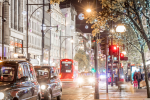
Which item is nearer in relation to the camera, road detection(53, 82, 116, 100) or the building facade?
road detection(53, 82, 116, 100)

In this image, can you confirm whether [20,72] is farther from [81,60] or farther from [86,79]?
[81,60]

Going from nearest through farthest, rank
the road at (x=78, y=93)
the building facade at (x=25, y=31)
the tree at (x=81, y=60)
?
the road at (x=78, y=93) < the building facade at (x=25, y=31) < the tree at (x=81, y=60)

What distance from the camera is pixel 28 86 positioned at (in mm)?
9953

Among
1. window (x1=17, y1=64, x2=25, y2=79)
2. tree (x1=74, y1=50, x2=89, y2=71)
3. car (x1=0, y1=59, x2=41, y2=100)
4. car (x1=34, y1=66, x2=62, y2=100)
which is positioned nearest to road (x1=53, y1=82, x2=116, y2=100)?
car (x1=34, y1=66, x2=62, y2=100)

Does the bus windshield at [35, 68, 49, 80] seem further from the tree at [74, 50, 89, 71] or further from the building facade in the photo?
the tree at [74, 50, 89, 71]

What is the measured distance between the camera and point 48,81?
1572 centimetres

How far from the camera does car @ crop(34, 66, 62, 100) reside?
49.8ft

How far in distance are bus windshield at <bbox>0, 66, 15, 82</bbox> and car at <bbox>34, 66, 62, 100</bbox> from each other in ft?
17.9

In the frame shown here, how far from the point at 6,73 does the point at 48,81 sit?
20.2 feet

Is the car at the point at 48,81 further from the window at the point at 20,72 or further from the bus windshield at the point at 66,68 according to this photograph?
the bus windshield at the point at 66,68

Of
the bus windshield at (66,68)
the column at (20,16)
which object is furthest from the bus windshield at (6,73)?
the column at (20,16)

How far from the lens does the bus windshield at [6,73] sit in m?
9.43

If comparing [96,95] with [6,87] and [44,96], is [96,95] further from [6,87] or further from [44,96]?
[6,87]

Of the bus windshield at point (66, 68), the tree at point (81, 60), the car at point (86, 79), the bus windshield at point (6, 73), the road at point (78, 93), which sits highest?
the tree at point (81, 60)
